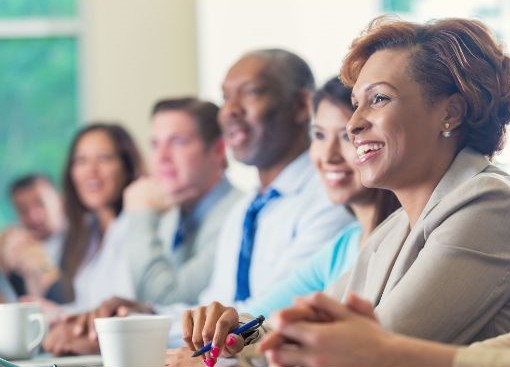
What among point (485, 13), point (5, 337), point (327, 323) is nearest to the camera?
point (327, 323)

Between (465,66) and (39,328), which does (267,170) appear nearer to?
(39,328)

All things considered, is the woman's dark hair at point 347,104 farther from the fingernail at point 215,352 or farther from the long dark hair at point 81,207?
the long dark hair at point 81,207

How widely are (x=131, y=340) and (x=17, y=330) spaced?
0.59 metres

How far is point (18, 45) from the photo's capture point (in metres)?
6.35

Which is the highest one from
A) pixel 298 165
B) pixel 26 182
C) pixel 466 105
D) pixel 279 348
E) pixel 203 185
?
pixel 466 105

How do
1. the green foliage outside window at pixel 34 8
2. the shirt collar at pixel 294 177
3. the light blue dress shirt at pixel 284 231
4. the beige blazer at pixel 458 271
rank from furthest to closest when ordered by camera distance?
the green foliage outside window at pixel 34 8 → the shirt collar at pixel 294 177 → the light blue dress shirt at pixel 284 231 → the beige blazer at pixel 458 271

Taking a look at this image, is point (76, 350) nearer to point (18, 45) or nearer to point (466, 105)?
point (466, 105)

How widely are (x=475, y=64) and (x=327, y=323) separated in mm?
648

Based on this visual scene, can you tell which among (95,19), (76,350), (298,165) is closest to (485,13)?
(95,19)

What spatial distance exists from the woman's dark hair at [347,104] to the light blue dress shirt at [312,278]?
99 mm

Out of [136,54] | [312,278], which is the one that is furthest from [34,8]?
[312,278]

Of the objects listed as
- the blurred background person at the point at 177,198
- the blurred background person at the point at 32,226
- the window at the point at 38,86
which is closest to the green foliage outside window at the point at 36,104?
the window at the point at 38,86

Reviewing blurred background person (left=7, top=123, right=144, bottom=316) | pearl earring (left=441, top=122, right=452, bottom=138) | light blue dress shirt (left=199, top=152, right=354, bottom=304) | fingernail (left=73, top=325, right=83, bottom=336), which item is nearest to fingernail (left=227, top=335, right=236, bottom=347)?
pearl earring (left=441, top=122, right=452, bottom=138)

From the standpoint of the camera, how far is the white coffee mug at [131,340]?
159 cm
